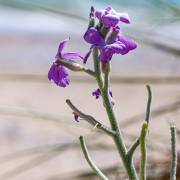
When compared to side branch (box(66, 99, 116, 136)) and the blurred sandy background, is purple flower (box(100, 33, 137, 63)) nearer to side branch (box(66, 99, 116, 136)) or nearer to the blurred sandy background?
side branch (box(66, 99, 116, 136))

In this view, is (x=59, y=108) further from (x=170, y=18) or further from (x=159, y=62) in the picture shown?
(x=170, y=18)

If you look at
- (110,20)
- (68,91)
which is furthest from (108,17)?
(68,91)

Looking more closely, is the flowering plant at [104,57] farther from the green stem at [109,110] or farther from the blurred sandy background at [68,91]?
the blurred sandy background at [68,91]

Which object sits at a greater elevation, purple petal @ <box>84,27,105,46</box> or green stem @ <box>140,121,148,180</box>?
purple petal @ <box>84,27,105,46</box>

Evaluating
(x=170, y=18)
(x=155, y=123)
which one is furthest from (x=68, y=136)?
(x=170, y=18)

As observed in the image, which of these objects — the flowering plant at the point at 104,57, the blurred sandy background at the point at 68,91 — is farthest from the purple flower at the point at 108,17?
the blurred sandy background at the point at 68,91

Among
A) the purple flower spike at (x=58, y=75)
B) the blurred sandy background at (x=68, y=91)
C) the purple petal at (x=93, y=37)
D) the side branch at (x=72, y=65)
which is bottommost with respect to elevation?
the blurred sandy background at (x=68, y=91)

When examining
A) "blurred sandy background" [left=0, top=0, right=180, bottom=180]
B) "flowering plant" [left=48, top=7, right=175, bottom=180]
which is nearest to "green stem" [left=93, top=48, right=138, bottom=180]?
"flowering plant" [left=48, top=7, right=175, bottom=180]
